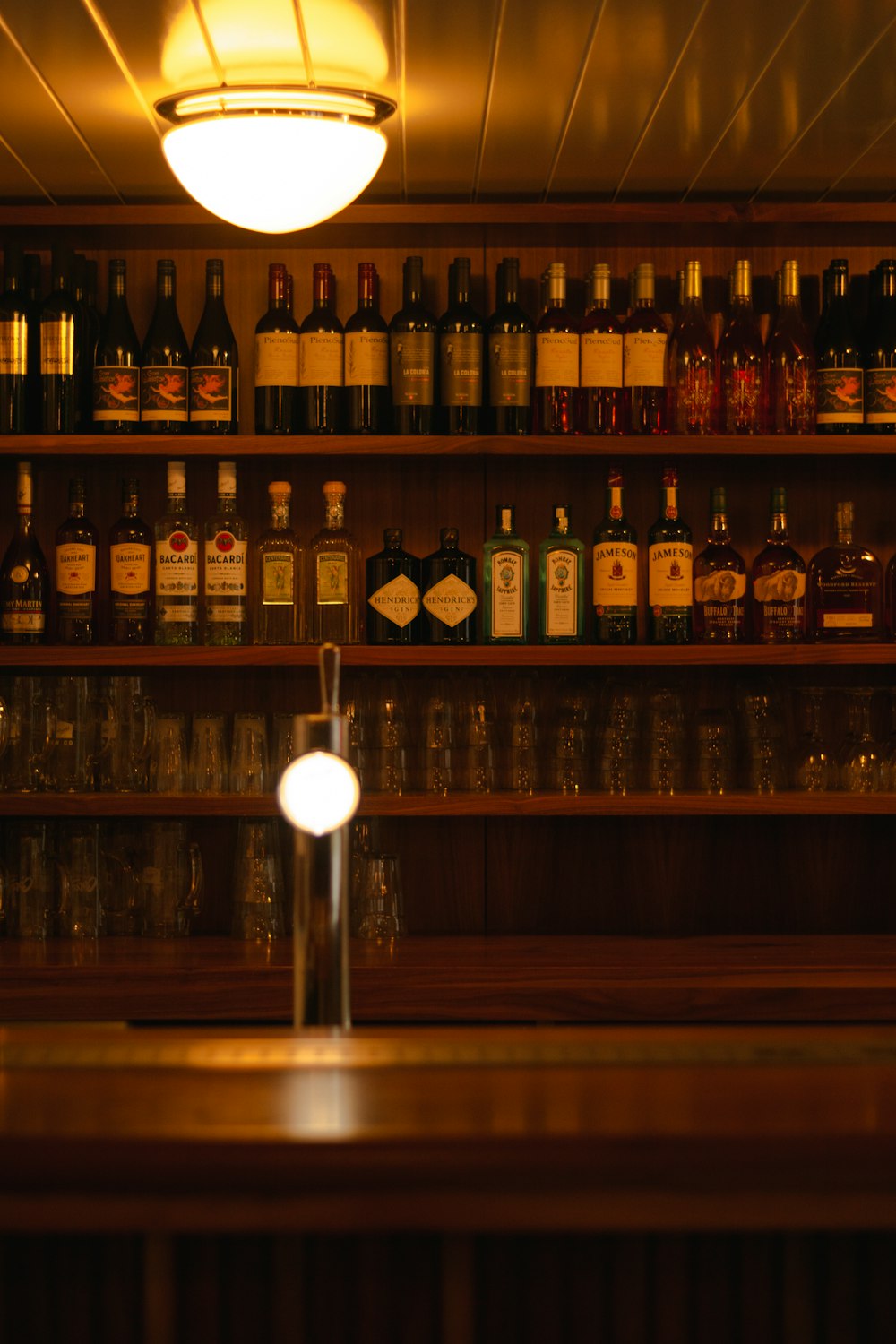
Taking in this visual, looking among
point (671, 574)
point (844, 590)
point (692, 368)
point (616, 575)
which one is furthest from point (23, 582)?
point (844, 590)

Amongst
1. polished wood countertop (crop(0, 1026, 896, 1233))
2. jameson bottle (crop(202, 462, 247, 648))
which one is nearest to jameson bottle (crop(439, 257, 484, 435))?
jameson bottle (crop(202, 462, 247, 648))

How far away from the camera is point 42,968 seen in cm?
234

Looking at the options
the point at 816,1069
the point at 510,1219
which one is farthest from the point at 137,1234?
the point at 816,1069

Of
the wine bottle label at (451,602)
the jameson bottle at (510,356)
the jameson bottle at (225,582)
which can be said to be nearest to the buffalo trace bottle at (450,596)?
the wine bottle label at (451,602)

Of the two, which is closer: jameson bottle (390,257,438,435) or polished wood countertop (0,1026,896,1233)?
polished wood countertop (0,1026,896,1233)

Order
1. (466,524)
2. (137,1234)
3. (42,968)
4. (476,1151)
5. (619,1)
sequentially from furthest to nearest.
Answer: (466,524) → (42,968) → (619,1) → (137,1234) → (476,1151)

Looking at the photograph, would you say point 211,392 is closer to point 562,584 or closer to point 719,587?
point 562,584

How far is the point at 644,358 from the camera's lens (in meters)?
2.54

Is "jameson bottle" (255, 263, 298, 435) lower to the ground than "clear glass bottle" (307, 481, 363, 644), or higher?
higher

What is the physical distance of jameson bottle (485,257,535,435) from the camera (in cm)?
254

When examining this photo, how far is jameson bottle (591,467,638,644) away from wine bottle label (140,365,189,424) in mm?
849

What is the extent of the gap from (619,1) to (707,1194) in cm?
160

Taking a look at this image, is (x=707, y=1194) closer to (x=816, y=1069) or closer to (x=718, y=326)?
(x=816, y=1069)

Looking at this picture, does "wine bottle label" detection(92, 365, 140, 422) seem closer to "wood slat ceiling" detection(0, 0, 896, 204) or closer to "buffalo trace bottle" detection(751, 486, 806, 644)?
"wood slat ceiling" detection(0, 0, 896, 204)
